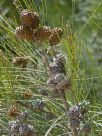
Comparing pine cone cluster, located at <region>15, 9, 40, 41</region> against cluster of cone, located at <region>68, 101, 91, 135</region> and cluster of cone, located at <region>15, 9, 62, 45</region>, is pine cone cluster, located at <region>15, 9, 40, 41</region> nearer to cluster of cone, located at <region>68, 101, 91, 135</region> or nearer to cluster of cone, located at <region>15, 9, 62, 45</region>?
cluster of cone, located at <region>15, 9, 62, 45</region>

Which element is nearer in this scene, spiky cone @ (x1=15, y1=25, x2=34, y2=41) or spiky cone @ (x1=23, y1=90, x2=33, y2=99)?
spiky cone @ (x1=15, y1=25, x2=34, y2=41)

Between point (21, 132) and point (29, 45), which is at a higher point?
point (29, 45)

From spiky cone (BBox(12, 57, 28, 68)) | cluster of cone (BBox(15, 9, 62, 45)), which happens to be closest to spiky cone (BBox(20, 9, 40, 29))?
cluster of cone (BBox(15, 9, 62, 45))

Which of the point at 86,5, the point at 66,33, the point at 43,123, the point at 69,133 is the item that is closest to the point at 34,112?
the point at 43,123

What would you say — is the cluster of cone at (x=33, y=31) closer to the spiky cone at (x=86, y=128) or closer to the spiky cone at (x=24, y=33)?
the spiky cone at (x=24, y=33)

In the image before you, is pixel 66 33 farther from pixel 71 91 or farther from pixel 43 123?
pixel 43 123

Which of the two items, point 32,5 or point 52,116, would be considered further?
point 52,116

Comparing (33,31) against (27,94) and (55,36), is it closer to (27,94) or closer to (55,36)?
(55,36)
